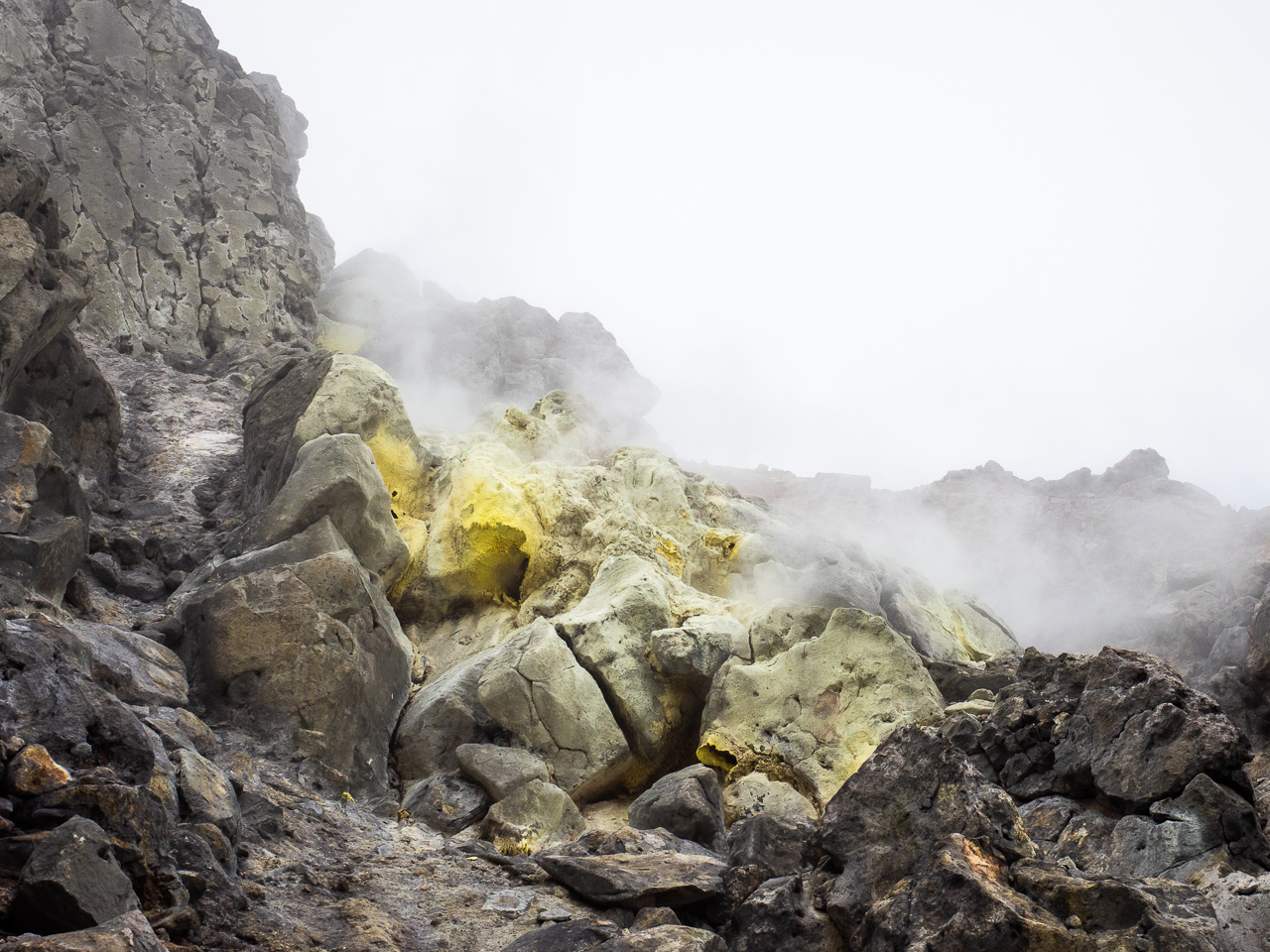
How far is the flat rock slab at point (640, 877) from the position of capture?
21.4 feet

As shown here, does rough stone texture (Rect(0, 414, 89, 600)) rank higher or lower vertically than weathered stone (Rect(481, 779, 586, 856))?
higher

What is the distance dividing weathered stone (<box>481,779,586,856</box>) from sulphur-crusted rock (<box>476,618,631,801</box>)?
3.97 feet

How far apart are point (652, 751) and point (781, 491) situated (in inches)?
998

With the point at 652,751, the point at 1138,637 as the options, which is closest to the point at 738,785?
the point at 652,751

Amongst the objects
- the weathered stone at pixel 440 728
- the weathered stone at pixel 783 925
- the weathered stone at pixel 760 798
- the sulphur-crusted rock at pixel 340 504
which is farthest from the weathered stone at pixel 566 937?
the sulphur-crusted rock at pixel 340 504

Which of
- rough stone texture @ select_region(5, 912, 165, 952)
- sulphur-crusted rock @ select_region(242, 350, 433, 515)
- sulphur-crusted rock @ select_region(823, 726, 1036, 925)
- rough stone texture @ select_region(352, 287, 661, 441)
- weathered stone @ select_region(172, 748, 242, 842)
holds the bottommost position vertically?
weathered stone @ select_region(172, 748, 242, 842)

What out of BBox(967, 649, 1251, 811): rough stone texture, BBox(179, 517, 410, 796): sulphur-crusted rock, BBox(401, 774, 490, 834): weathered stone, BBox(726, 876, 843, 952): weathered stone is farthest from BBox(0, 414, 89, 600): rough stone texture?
Answer: BBox(967, 649, 1251, 811): rough stone texture

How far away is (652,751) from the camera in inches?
500

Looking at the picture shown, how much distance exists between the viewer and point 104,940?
12.7 ft

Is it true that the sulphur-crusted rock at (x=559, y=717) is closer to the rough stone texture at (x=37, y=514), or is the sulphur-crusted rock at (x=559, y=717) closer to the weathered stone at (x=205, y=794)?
the weathered stone at (x=205, y=794)

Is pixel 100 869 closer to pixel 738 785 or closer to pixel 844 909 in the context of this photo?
pixel 844 909

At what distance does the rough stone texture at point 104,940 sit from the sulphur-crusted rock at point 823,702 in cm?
875

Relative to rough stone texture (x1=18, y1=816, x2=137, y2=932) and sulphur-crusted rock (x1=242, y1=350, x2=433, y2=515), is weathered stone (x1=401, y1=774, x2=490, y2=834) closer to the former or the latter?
rough stone texture (x1=18, y1=816, x2=137, y2=932)

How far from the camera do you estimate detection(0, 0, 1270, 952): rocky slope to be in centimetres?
527
